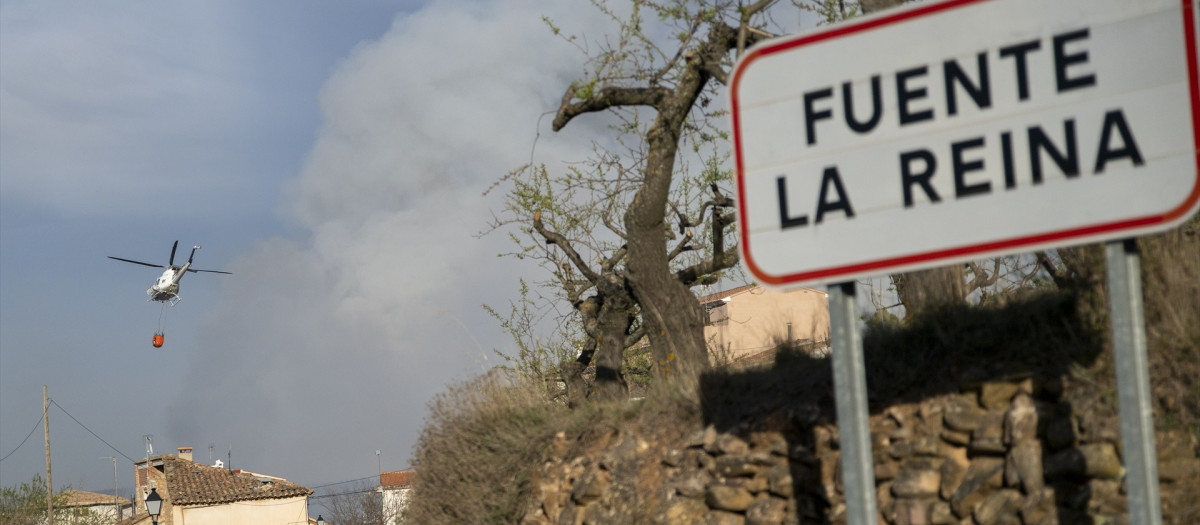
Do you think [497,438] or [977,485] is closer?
[977,485]

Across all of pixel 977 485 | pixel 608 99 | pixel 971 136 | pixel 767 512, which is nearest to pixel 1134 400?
pixel 971 136

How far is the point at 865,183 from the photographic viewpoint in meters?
3.84

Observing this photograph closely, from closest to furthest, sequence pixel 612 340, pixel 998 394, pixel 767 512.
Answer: pixel 998 394 < pixel 767 512 < pixel 612 340

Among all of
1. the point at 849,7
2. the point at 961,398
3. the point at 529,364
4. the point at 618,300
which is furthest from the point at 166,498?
the point at 961,398

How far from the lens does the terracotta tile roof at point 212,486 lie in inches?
1960

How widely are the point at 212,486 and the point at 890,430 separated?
52586 mm

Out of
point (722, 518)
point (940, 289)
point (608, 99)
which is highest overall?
point (608, 99)

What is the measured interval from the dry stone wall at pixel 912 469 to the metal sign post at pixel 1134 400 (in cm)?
121

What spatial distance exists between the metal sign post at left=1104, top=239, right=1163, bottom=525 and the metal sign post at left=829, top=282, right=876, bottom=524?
79cm

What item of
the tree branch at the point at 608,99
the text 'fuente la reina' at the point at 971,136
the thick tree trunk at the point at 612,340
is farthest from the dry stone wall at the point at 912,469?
the thick tree trunk at the point at 612,340

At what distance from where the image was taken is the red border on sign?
3248mm

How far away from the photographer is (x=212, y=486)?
2047 inches

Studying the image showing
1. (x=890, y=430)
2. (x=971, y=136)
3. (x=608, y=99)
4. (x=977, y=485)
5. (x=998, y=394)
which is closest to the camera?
(x=971, y=136)

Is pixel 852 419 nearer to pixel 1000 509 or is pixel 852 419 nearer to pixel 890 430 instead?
pixel 1000 509
